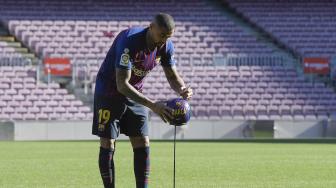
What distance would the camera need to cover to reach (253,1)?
42.7 m

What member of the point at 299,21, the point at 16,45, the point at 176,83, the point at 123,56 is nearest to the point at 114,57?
the point at 123,56

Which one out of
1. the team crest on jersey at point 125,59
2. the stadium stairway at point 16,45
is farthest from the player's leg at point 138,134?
the stadium stairway at point 16,45

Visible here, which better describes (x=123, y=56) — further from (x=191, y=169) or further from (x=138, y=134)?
Answer: (x=191, y=169)

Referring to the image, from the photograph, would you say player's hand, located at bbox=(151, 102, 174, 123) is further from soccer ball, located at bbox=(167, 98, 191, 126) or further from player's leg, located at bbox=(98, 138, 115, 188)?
player's leg, located at bbox=(98, 138, 115, 188)

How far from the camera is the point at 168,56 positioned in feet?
30.2

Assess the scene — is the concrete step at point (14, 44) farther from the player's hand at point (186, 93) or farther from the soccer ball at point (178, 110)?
the soccer ball at point (178, 110)

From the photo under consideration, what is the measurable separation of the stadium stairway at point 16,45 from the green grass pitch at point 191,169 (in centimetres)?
1592

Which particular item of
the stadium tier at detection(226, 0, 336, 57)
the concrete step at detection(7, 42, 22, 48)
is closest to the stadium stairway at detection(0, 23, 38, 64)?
the concrete step at detection(7, 42, 22, 48)

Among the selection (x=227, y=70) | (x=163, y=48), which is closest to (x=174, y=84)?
(x=163, y=48)

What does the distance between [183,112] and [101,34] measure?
29.5 m

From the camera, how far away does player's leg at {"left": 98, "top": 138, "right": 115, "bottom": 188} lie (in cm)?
930

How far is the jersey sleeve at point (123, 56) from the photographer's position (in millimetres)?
8594

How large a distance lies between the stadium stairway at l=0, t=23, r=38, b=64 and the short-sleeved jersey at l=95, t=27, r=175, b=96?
90.1 ft

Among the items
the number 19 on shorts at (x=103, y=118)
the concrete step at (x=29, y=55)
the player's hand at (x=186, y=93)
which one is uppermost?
the concrete step at (x=29, y=55)
